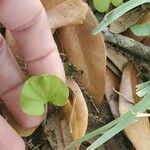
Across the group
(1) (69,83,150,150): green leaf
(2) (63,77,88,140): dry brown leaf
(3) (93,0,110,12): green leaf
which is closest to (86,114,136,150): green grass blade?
(1) (69,83,150,150): green leaf

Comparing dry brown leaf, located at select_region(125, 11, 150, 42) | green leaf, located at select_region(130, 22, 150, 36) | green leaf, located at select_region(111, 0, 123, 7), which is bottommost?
dry brown leaf, located at select_region(125, 11, 150, 42)

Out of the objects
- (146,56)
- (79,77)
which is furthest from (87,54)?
(146,56)

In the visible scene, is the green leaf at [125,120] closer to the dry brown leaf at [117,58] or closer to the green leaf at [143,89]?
the green leaf at [143,89]

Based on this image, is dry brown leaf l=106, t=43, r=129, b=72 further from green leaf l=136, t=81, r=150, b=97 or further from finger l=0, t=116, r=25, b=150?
finger l=0, t=116, r=25, b=150

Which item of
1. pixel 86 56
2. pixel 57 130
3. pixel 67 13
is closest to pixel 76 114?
pixel 57 130

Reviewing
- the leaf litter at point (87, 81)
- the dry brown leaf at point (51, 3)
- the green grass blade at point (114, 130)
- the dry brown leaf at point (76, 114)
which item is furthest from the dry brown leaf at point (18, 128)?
the dry brown leaf at point (51, 3)

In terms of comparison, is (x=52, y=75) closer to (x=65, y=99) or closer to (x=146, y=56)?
(x=65, y=99)
